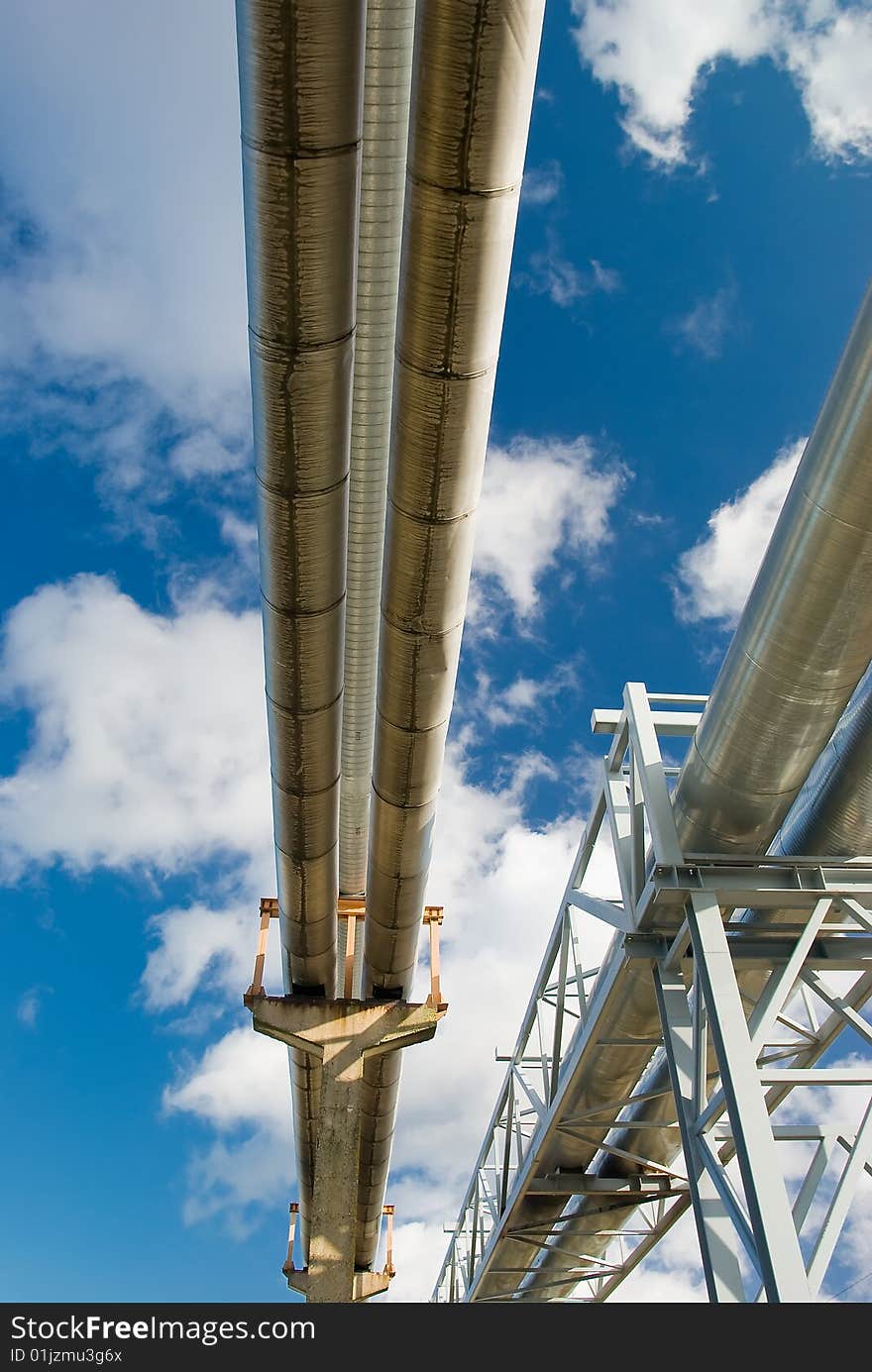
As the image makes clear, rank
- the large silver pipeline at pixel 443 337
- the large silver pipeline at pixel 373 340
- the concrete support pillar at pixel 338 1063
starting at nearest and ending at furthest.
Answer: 1. the large silver pipeline at pixel 443 337
2. the large silver pipeline at pixel 373 340
3. the concrete support pillar at pixel 338 1063

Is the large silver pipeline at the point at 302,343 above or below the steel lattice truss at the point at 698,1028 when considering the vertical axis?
above

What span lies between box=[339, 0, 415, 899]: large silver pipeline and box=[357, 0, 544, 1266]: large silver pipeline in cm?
108

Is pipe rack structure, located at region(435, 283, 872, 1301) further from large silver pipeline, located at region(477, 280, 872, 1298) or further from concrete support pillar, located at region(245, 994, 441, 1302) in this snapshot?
concrete support pillar, located at region(245, 994, 441, 1302)

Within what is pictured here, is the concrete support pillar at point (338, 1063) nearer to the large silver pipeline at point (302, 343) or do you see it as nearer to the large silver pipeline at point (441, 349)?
the large silver pipeline at point (441, 349)

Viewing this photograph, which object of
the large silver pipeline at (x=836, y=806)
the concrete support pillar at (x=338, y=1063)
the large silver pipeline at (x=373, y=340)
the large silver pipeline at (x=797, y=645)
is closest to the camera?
the large silver pipeline at (x=797, y=645)

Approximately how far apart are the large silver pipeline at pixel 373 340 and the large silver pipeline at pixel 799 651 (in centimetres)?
380

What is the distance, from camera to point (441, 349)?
6586 millimetres

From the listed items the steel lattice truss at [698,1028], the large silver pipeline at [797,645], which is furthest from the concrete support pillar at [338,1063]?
the large silver pipeline at [797,645]

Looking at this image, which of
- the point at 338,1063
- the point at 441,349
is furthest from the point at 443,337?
the point at 338,1063

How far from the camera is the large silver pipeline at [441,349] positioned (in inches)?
210

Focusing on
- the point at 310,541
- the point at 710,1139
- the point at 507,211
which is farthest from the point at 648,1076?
the point at 507,211
